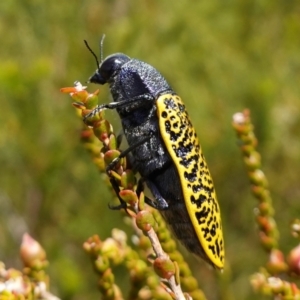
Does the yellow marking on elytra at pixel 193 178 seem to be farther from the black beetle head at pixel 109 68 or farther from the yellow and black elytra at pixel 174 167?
the black beetle head at pixel 109 68

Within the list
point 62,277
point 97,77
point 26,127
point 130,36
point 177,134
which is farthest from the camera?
point 130,36

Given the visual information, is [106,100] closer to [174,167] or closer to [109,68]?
[109,68]

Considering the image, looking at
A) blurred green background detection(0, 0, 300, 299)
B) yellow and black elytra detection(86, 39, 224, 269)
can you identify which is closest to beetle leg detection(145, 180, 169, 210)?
yellow and black elytra detection(86, 39, 224, 269)

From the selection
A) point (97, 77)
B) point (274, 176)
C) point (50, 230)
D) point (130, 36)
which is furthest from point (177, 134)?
point (274, 176)

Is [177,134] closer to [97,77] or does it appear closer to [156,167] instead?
[156,167]

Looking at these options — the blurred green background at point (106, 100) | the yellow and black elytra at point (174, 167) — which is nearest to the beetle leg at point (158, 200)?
the yellow and black elytra at point (174, 167)

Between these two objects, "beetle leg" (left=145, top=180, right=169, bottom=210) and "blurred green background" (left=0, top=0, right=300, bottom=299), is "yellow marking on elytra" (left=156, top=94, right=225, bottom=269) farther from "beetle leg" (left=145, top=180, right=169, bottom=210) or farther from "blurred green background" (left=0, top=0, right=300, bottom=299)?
"blurred green background" (left=0, top=0, right=300, bottom=299)

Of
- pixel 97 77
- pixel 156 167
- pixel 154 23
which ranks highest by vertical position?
pixel 154 23
